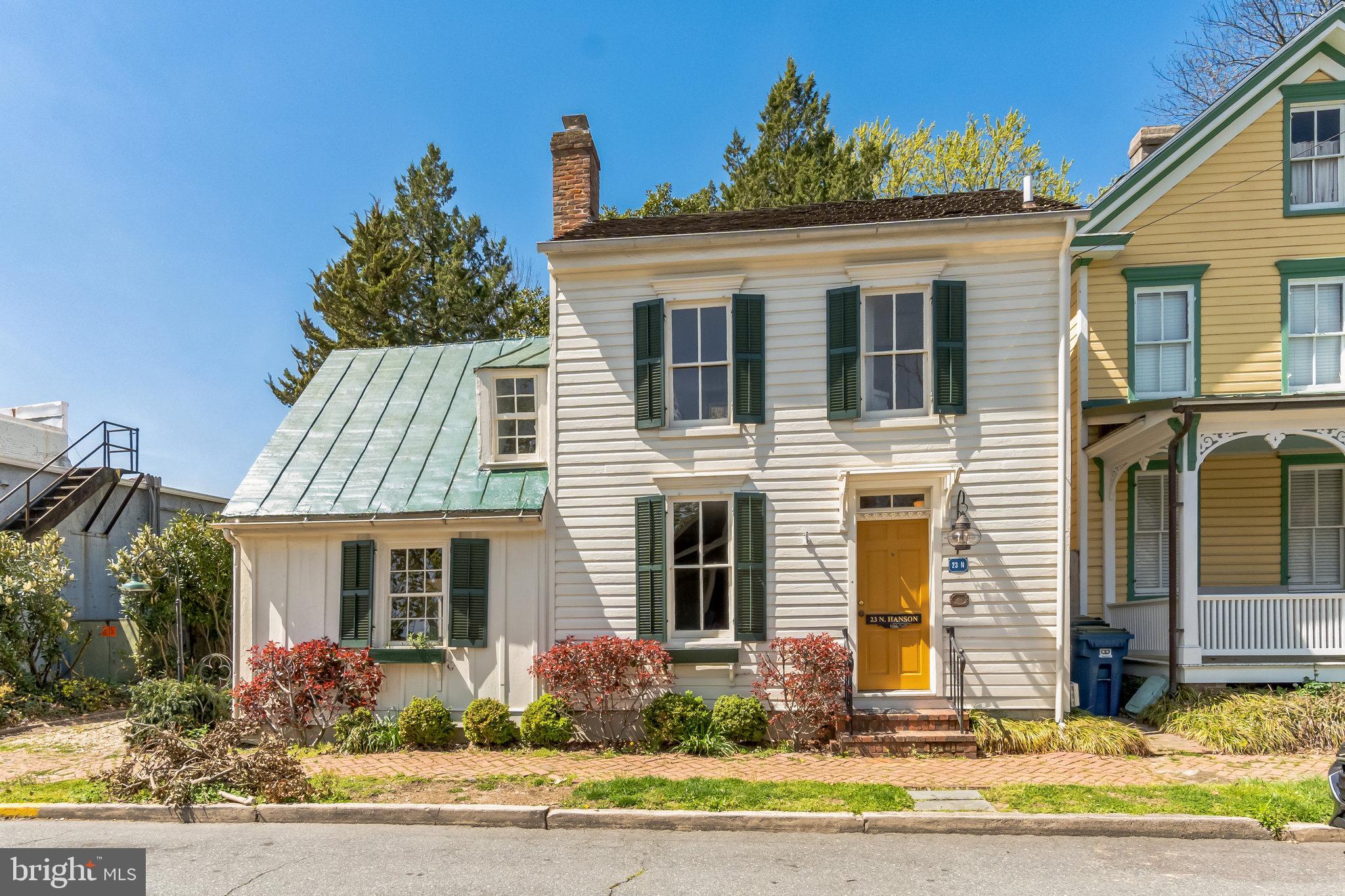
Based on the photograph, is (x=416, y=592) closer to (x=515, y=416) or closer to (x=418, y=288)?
(x=515, y=416)

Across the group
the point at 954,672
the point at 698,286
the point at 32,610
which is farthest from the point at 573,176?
the point at 32,610

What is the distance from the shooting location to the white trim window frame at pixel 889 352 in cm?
1092

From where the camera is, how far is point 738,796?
7.66 meters

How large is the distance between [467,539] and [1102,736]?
8331 millimetres

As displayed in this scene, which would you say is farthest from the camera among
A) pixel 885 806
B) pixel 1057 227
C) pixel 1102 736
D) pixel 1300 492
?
pixel 1300 492

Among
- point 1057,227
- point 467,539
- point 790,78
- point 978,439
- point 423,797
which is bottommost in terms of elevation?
point 423,797

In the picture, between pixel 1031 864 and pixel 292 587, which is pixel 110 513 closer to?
pixel 292 587

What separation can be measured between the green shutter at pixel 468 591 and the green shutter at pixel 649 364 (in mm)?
2802

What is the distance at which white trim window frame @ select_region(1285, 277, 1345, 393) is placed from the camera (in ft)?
41.2

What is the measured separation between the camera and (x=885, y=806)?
24.2 feet

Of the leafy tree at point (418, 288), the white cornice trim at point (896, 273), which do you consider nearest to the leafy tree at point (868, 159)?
the leafy tree at point (418, 288)

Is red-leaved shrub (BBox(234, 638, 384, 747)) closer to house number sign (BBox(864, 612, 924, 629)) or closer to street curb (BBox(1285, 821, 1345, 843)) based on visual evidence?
house number sign (BBox(864, 612, 924, 629))

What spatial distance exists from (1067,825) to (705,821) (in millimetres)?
3121

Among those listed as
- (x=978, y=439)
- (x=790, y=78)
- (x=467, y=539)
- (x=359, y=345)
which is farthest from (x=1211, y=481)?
(x=359, y=345)
